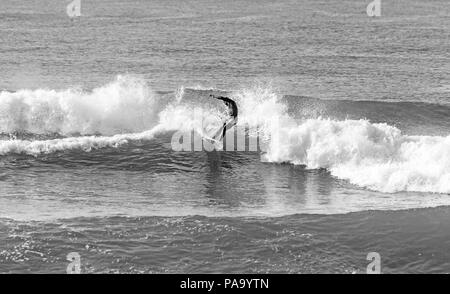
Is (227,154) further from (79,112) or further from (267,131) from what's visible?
(79,112)

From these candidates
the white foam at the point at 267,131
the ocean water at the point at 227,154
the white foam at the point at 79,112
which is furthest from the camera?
the white foam at the point at 79,112

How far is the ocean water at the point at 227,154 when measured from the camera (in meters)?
15.9

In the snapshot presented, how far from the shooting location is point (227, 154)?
24203mm

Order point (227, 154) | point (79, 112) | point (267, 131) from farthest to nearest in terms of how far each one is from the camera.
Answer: point (79, 112)
point (267, 131)
point (227, 154)

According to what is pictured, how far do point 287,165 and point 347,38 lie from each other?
22889 mm

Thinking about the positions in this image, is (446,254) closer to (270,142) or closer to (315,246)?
(315,246)

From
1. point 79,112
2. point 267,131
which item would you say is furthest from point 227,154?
point 79,112

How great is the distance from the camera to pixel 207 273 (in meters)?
14.8

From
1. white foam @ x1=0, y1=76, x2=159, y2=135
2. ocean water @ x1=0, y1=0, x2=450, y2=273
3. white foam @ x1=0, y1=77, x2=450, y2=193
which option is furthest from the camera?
white foam @ x1=0, y1=76, x2=159, y2=135

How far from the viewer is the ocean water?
15.9 metres

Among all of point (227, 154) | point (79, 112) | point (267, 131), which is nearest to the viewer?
point (227, 154)

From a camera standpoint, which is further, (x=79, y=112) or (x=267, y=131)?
(x=79, y=112)

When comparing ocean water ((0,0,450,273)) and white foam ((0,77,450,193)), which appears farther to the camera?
white foam ((0,77,450,193))

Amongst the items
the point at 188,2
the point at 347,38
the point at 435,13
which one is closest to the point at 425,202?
the point at 347,38
